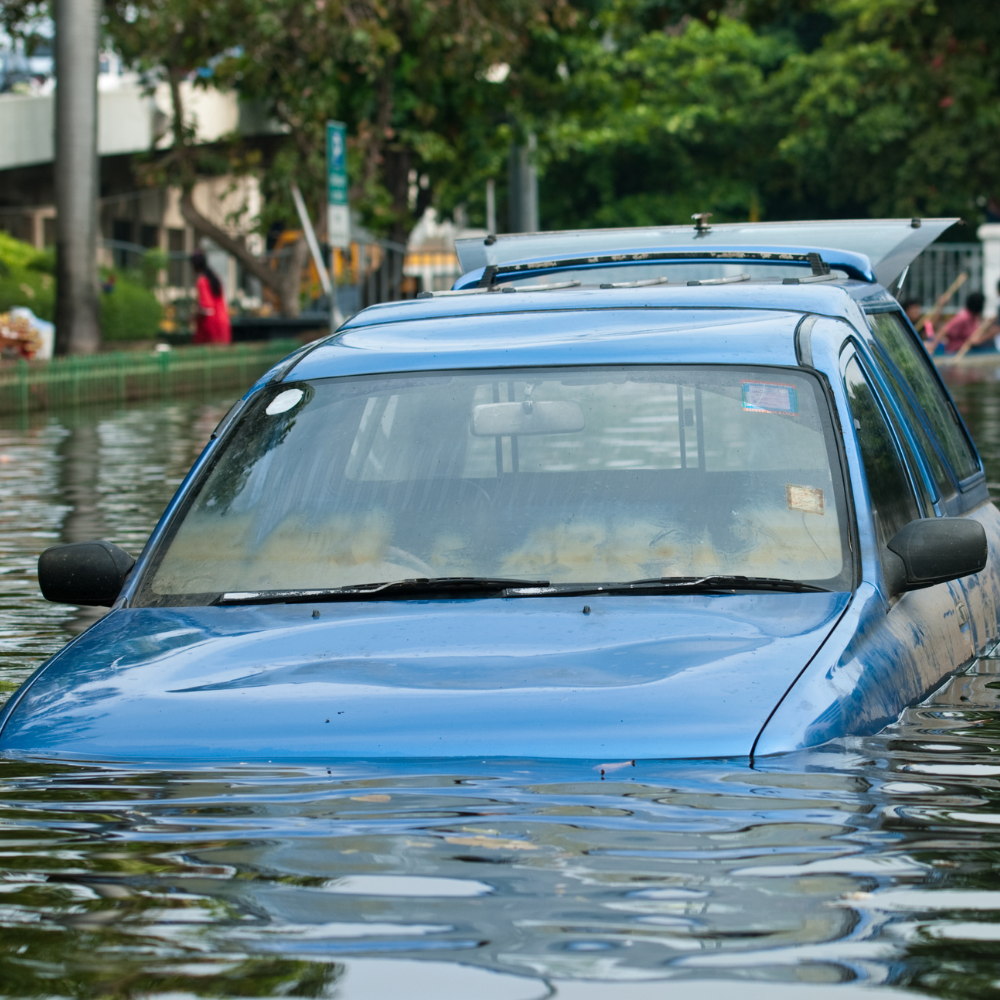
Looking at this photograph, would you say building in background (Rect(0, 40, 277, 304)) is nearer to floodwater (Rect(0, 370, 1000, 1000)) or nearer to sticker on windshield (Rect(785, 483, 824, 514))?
sticker on windshield (Rect(785, 483, 824, 514))

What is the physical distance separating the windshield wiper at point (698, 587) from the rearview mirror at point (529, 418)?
0.54m

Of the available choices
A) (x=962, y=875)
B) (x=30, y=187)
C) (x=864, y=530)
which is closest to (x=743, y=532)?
(x=864, y=530)

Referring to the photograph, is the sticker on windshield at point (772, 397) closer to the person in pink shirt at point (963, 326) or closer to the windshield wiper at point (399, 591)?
the windshield wiper at point (399, 591)

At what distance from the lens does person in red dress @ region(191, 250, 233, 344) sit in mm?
29547

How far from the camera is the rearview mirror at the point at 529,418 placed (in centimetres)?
450

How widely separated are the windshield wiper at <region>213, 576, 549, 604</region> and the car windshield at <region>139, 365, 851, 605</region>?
0.05 m

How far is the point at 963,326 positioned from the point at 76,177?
1176 cm

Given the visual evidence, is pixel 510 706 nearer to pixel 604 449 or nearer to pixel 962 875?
pixel 962 875

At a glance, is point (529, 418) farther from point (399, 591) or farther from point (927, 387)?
point (927, 387)

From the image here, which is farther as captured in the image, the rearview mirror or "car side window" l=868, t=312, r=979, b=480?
"car side window" l=868, t=312, r=979, b=480

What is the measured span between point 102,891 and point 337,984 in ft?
2.09

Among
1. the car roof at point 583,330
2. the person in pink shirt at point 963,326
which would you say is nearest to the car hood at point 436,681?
the car roof at point 583,330

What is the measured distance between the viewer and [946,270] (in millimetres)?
41906

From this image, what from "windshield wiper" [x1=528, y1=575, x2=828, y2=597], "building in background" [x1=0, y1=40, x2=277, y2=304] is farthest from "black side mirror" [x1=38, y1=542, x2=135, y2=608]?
"building in background" [x1=0, y1=40, x2=277, y2=304]
